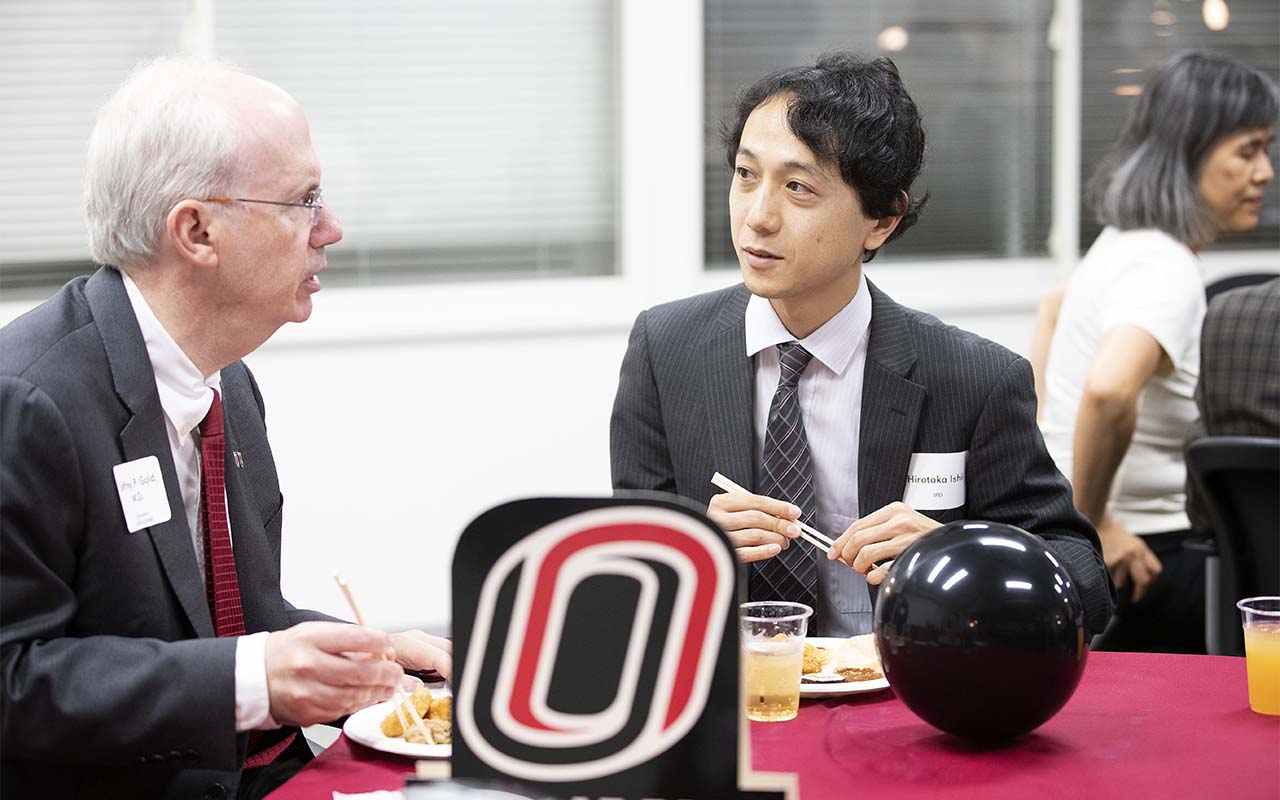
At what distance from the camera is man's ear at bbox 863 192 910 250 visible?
2232mm

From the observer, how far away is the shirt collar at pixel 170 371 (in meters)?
1.66

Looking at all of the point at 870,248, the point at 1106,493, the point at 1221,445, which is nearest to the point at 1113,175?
the point at 1106,493

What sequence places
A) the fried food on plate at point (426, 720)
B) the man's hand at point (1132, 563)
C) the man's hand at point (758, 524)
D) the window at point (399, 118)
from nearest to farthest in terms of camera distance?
the fried food on plate at point (426, 720) → the man's hand at point (758, 524) → the man's hand at point (1132, 563) → the window at point (399, 118)

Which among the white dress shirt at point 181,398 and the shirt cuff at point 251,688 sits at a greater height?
the white dress shirt at point 181,398

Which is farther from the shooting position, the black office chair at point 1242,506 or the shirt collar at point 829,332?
the black office chair at point 1242,506

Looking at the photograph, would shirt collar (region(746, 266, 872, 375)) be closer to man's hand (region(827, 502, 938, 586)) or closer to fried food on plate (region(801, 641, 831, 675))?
man's hand (region(827, 502, 938, 586))

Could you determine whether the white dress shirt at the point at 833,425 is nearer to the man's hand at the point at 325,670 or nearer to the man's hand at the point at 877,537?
the man's hand at the point at 877,537

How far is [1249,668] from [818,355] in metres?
0.76

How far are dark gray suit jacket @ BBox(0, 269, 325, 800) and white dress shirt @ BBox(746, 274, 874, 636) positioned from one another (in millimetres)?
873

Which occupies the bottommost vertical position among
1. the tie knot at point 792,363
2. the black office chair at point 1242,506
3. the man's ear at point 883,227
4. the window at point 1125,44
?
the black office chair at point 1242,506

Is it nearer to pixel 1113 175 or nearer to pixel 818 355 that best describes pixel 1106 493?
pixel 1113 175

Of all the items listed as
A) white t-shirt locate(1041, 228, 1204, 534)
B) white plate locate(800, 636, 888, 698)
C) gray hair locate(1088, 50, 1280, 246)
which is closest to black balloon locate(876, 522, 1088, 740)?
white plate locate(800, 636, 888, 698)

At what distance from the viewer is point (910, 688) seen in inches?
57.6

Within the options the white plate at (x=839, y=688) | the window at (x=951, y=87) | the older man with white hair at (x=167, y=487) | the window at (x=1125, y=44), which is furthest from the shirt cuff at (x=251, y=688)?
the window at (x=1125, y=44)
